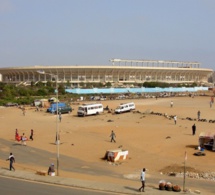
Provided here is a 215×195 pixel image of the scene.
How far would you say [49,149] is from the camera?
97.2ft

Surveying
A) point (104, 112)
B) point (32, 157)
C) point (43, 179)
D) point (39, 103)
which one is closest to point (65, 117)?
point (104, 112)

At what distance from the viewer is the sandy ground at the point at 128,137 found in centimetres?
2517

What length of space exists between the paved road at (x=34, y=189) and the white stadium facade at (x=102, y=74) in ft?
374

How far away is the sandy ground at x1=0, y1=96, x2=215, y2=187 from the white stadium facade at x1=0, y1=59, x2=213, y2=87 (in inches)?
3307

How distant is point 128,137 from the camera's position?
35.2m

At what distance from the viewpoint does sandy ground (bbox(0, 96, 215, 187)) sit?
25172 mm

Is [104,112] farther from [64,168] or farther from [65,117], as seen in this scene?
[64,168]

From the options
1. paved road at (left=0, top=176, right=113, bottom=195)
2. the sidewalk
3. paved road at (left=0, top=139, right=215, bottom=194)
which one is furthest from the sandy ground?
paved road at (left=0, top=176, right=113, bottom=195)

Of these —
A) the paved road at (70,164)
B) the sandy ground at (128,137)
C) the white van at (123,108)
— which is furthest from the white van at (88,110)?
the paved road at (70,164)

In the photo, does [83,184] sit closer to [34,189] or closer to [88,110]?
[34,189]

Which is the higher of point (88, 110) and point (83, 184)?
point (83, 184)

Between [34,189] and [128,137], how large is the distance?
1879 centimetres

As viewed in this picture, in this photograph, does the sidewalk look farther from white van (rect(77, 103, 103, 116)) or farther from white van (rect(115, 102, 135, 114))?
white van (rect(115, 102, 135, 114))

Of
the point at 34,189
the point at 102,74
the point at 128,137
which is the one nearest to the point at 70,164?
the point at 34,189
